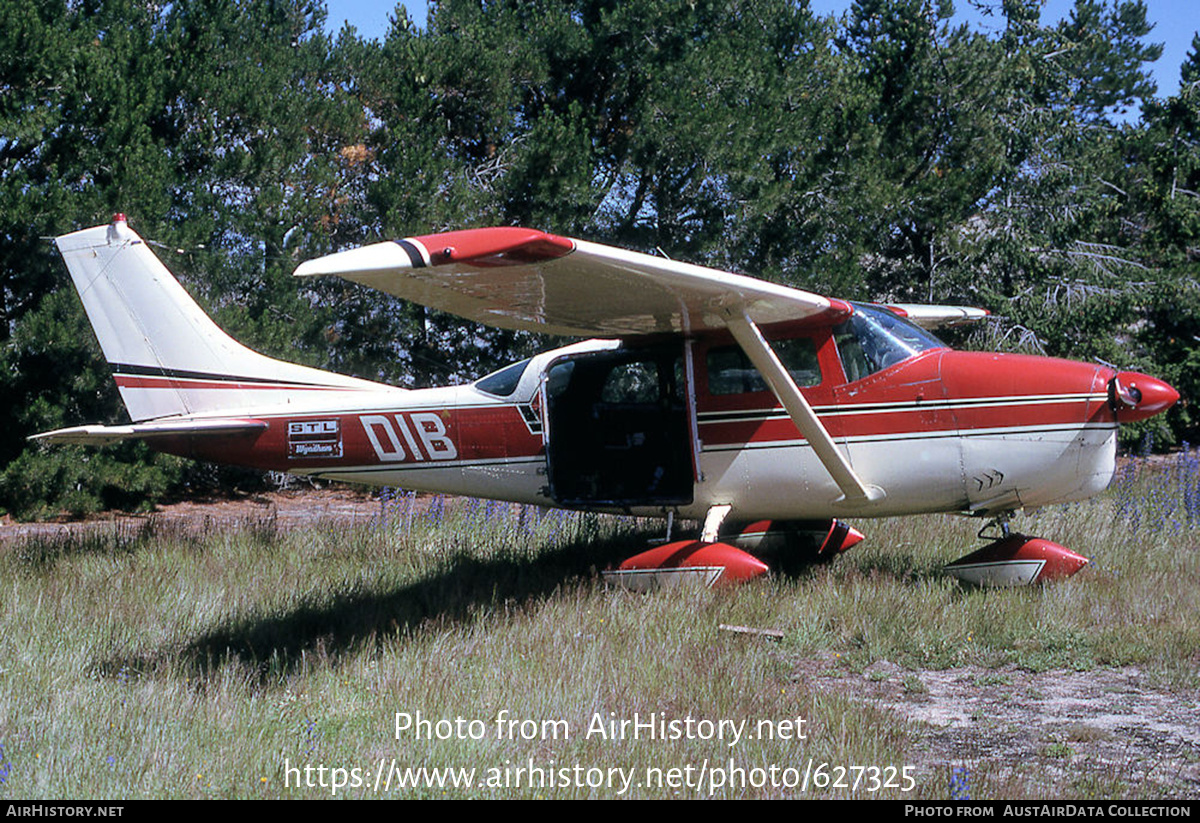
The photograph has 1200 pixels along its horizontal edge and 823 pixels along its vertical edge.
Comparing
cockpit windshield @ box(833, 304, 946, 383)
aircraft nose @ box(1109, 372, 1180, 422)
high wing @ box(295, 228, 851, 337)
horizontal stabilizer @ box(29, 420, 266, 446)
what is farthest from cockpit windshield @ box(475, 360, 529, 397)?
aircraft nose @ box(1109, 372, 1180, 422)

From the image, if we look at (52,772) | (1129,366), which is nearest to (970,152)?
(1129,366)

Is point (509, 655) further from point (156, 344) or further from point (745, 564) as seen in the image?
point (156, 344)

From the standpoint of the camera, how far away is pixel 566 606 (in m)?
6.88

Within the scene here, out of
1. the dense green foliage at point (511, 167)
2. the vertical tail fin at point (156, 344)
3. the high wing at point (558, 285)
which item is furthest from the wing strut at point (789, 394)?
the dense green foliage at point (511, 167)

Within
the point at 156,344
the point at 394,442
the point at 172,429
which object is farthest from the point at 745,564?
the point at 156,344

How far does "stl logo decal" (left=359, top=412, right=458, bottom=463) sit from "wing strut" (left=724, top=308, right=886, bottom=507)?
8.31ft

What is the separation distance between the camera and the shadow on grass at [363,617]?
19.6ft

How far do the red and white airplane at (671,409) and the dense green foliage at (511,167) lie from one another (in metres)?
4.37

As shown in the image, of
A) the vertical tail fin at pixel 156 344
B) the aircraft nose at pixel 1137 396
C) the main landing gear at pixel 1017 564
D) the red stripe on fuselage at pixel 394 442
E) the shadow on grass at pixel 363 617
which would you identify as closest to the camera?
the shadow on grass at pixel 363 617

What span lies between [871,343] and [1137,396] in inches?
67.5

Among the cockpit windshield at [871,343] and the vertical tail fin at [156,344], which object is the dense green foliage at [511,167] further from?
the cockpit windshield at [871,343]

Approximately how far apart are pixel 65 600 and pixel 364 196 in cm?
891

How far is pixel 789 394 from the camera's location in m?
6.87

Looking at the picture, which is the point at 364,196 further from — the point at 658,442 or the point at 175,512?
the point at 658,442
